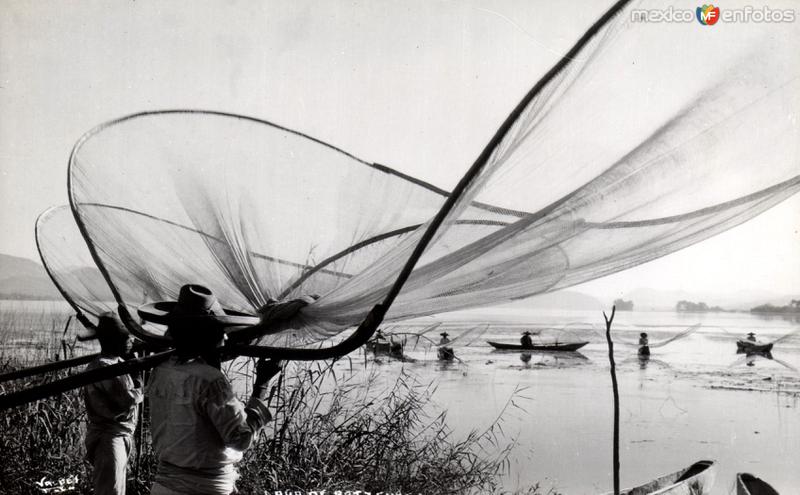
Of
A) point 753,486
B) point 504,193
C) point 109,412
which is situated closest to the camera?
point 504,193

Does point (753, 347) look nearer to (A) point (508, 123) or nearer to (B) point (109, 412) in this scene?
(B) point (109, 412)

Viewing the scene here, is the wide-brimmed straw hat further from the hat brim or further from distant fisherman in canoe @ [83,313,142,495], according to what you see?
distant fisherman in canoe @ [83,313,142,495]

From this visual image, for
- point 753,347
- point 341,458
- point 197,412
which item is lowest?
point 341,458

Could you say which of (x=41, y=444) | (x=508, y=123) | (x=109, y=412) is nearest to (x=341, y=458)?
(x=109, y=412)

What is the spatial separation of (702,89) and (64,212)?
3.22 m

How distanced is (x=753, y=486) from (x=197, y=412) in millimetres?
3634

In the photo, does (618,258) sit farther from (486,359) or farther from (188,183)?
(486,359)

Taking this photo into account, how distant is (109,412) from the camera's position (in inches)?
126

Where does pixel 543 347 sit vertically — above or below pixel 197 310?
above

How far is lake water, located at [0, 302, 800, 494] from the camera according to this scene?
8.96m

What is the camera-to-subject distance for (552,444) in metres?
9.91

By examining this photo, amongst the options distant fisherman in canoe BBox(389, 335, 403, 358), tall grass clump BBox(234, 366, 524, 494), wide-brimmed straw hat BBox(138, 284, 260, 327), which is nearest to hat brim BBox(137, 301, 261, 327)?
wide-brimmed straw hat BBox(138, 284, 260, 327)

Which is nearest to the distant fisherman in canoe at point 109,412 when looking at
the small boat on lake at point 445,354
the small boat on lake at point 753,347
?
the small boat on lake at point 445,354

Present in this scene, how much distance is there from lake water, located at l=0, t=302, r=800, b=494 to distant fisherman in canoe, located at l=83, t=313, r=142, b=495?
2.93 meters
